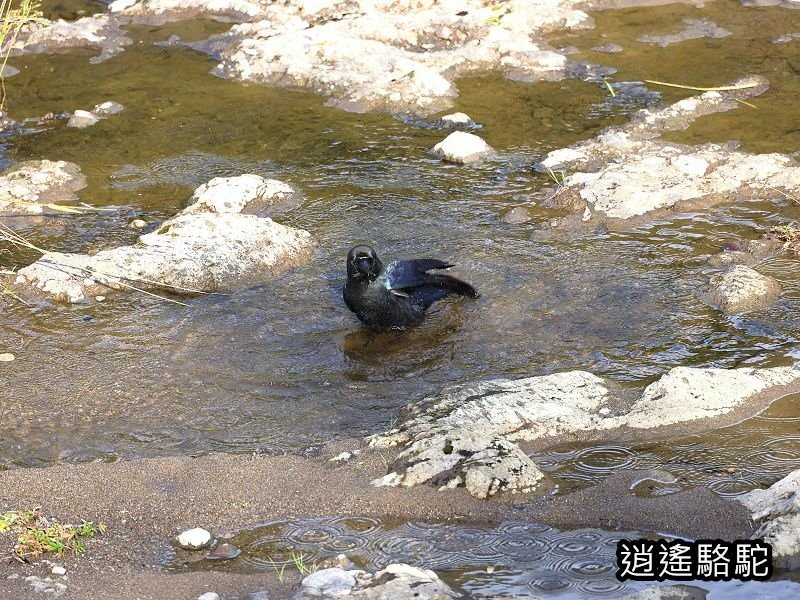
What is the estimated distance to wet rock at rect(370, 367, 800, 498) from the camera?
4062 mm

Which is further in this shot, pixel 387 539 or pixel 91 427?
pixel 91 427

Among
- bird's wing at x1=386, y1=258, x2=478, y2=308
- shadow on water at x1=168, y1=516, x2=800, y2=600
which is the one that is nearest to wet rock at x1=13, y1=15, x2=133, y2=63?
bird's wing at x1=386, y1=258, x2=478, y2=308

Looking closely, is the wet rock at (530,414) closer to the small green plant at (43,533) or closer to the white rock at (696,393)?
the white rock at (696,393)

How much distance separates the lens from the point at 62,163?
8.13m

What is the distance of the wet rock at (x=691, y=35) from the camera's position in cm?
1005

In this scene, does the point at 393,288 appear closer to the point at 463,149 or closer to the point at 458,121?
the point at 463,149

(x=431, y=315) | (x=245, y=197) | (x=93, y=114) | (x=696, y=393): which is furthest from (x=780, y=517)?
(x=93, y=114)

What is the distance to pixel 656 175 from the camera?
735 centimetres

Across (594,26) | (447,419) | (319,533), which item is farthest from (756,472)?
(594,26)

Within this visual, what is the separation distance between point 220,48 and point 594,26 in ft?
13.5

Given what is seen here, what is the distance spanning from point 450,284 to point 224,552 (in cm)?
266

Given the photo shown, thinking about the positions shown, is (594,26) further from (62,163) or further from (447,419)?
(447,419)

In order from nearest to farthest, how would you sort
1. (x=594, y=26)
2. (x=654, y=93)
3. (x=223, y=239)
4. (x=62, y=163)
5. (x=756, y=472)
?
(x=756, y=472), (x=223, y=239), (x=62, y=163), (x=654, y=93), (x=594, y=26)

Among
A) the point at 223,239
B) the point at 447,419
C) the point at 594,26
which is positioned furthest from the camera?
the point at 594,26
